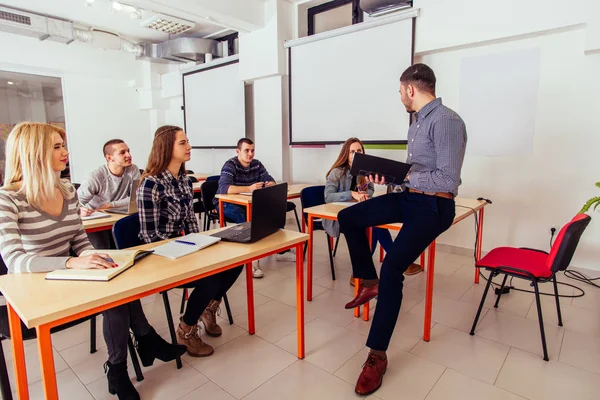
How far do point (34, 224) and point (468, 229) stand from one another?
353 cm

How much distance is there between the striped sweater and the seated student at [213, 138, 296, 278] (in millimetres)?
1834

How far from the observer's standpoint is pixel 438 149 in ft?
5.96

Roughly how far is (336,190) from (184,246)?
1.68 meters

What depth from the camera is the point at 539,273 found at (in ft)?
6.41

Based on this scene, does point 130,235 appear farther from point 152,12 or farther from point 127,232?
point 152,12

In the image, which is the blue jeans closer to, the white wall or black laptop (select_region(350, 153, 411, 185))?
black laptop (select_region(350, 153, 411, 185))

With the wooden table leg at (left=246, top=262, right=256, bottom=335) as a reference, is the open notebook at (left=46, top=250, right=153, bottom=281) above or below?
above

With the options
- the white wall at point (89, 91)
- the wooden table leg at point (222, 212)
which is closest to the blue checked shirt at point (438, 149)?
the wooden table leg at point (222, 212)

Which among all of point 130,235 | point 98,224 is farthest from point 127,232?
point 98,224

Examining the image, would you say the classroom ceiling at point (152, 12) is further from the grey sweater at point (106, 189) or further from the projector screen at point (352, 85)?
the grey sweater at point (106, 189)

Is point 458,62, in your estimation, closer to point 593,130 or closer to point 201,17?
point 593,130

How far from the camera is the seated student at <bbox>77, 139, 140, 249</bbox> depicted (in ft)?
9.09

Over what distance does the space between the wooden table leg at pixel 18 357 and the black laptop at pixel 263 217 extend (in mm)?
827

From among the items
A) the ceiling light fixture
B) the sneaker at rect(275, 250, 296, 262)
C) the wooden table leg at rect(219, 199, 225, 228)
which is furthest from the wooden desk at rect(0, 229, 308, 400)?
the ceiling light fixture
